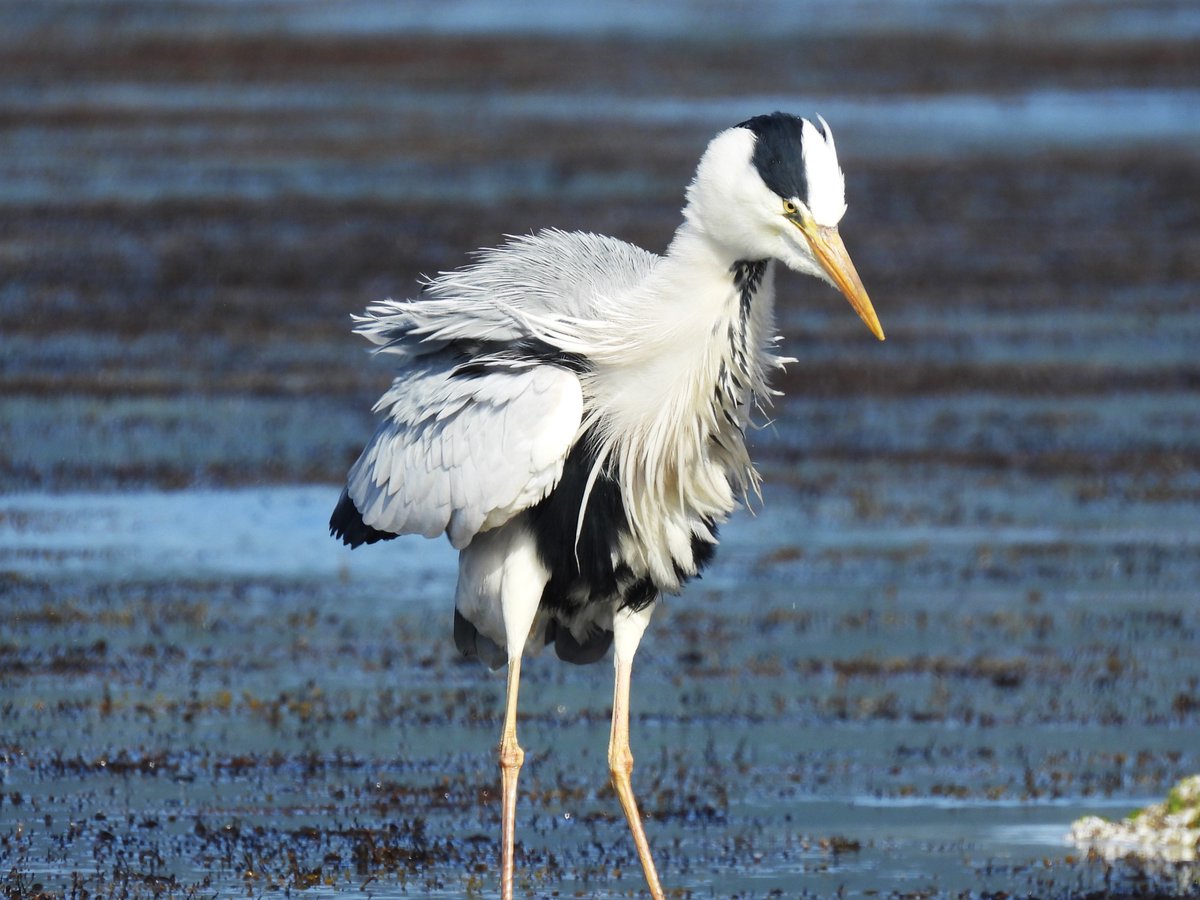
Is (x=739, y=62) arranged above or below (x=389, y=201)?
above

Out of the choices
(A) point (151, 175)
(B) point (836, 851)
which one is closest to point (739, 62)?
(A) point (151, 175)

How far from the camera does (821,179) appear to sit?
20.3 ft

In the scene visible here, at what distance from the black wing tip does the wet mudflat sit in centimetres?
91

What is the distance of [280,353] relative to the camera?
16.7 meters

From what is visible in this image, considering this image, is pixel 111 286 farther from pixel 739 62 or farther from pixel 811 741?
pixel 739 62

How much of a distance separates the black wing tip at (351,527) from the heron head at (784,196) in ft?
5.43

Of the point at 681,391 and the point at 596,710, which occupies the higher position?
the point at 681,391

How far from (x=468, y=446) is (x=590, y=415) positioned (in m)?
0.36

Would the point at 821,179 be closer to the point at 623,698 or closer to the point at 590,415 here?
the point at 590,415

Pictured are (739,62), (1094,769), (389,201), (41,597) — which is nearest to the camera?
(1094,769)

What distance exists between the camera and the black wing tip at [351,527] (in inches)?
292

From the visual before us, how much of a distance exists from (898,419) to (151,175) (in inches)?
508

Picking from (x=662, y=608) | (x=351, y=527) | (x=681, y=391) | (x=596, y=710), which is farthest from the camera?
(x=662, y=608)

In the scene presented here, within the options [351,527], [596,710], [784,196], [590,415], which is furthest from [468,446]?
[596,710]
